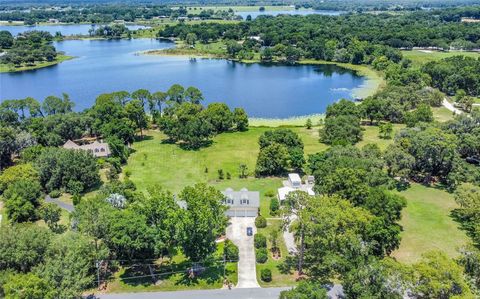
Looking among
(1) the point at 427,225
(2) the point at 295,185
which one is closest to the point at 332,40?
(2) the point at 295,185

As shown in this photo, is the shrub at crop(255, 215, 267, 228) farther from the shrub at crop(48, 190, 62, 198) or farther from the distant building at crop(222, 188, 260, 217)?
the shrub at crop(48, 190, 62, 198)

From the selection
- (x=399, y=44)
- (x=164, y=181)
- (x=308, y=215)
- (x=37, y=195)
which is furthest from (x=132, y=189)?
(x=399, y=44)

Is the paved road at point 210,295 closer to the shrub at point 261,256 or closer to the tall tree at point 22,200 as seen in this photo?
the shrub at point 261,256

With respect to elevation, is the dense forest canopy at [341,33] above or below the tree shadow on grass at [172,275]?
above

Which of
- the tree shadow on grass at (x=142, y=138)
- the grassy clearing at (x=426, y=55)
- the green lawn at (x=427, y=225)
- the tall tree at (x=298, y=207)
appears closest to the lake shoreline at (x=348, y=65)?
the grassy clearing at (x=426, y=55)

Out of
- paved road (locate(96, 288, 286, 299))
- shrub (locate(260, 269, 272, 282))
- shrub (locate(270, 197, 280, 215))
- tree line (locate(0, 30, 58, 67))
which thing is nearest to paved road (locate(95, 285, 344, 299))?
paved road (locate(96, 288, 286, 299))

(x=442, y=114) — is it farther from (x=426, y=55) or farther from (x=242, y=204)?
(x=426, y=55)
